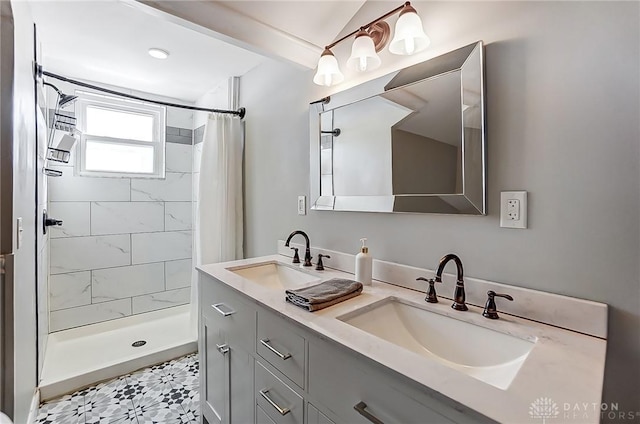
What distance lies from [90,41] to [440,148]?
7.78 feet

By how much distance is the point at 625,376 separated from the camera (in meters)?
0.82

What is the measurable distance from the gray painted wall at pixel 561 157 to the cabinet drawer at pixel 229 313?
73 cm

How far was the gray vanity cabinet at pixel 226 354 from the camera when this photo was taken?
120 cm

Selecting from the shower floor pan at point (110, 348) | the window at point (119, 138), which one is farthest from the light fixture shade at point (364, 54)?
the window at point (119, 138)

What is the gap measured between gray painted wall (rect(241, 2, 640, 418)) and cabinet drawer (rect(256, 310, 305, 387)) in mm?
620

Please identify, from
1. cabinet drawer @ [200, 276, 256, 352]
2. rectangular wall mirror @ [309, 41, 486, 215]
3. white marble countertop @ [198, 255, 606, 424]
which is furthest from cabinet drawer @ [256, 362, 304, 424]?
rectangular wall mirror @ [309, 41, 486, 215]

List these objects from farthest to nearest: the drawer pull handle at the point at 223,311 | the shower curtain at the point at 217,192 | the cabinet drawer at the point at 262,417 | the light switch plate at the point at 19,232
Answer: the shower curtain at the point at 217,192 → the drawer pull handle at the point at 223,311 → the light switch plate at the point at 19,232 → the cabinet drawer at the point at 262,417

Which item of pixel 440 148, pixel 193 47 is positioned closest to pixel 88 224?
pixel 193 47

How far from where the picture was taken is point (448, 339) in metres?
0.99

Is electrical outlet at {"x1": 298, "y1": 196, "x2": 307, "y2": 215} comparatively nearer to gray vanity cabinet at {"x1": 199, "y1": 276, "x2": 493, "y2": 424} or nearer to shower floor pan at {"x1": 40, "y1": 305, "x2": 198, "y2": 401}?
gray vanity cabinet at {"x1": 199, "y1": 276, "x2": 493, "y2": 424}

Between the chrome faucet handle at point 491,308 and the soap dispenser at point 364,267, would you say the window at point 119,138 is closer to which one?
the soap dispenser at point 364,267

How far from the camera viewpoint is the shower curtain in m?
2.34

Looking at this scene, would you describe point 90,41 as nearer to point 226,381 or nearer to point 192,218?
point 192,218

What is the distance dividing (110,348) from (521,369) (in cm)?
289
